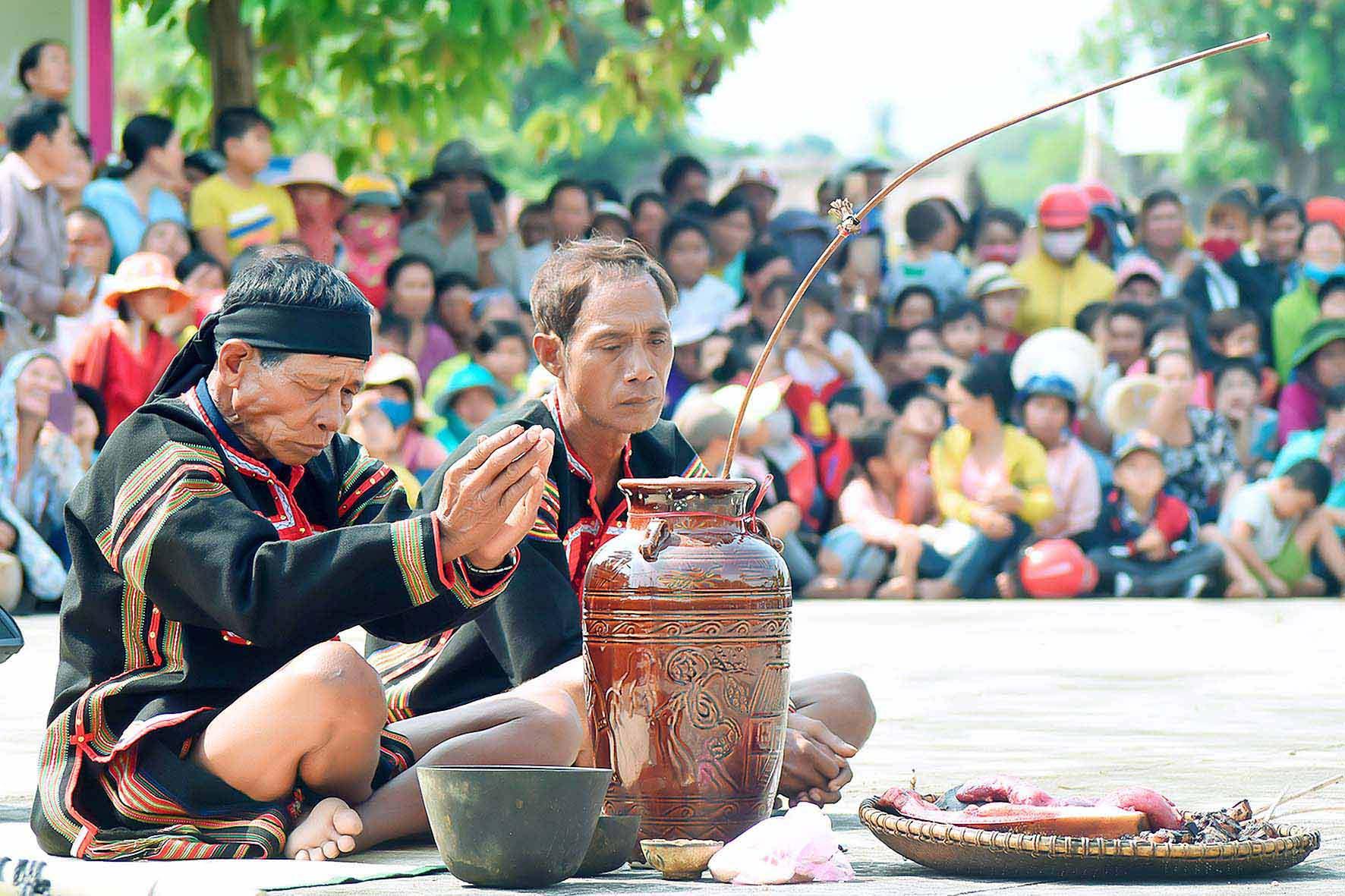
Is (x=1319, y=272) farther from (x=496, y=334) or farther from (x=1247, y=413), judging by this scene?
(x=496, y=334)

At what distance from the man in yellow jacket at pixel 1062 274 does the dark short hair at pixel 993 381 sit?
2.04 feet

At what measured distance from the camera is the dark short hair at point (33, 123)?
985 cm

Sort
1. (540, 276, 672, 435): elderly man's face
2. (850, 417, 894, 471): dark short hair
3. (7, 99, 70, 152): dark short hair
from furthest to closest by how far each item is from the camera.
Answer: (850, 417, 894, 471): dark short hair, (7, 99, 70, 152): dark short hair, (540, 276, 672, 435): elderly man's face

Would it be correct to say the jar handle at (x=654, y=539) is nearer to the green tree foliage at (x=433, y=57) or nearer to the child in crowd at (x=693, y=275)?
the child in crowd at (x=693, y=275)

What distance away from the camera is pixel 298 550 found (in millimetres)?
3465

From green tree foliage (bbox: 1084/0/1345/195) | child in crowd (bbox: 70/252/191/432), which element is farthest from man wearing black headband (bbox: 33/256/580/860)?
green tree foliage (bbox: 1084/0/1345/195)

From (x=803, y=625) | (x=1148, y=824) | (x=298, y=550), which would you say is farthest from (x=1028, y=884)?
(x=803, y=625)

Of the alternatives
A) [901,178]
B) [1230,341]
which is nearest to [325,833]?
[901,178]

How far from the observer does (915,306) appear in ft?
38.9

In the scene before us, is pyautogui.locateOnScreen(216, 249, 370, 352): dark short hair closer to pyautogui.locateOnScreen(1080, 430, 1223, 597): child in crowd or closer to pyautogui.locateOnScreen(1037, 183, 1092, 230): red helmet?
pyautogui.locateOnScreen(1080, 430, 1223, 597): child in crowd

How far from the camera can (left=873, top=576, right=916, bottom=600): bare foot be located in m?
11.0

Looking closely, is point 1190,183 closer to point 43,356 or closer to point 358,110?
point 358,110

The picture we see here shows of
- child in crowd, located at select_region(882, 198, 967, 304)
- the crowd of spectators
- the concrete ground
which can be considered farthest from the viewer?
child in crowd, located at select_region(882, 198, 967, 304)

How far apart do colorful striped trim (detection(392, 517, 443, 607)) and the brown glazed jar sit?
41 cm
